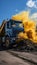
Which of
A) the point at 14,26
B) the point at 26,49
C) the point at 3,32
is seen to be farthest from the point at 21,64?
the point at 3,32

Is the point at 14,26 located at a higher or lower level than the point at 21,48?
higher

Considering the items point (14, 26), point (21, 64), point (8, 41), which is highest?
point (14, 26)

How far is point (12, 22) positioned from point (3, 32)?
2615 mm

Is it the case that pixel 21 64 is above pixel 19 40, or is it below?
below

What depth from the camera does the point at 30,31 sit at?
29.2 metres

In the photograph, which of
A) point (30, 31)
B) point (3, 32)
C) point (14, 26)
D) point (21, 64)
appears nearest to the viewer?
point (21, 64)

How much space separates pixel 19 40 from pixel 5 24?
10.9ft

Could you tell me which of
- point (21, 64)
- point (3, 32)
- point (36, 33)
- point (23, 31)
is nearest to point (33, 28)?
point (36, 33)

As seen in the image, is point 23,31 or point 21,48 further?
point 23,31

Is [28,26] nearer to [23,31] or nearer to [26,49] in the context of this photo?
[23,31]

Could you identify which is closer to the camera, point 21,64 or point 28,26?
point 21,64

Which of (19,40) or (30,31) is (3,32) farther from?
(30,31)

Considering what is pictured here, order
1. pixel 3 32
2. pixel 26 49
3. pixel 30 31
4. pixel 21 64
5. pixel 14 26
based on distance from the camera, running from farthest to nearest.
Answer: pixel 30 31, pixel 3 32, pixel 14 26, pixel 26 49, pixel 21 64

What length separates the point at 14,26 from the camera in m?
24.8
